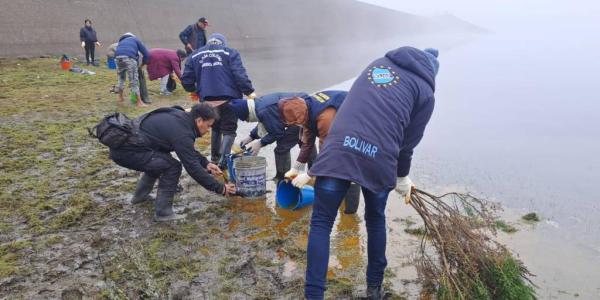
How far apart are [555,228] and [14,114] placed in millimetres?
8798

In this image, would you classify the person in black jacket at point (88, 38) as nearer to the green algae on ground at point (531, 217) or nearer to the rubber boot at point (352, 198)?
the rubber boot at point (352, 198)

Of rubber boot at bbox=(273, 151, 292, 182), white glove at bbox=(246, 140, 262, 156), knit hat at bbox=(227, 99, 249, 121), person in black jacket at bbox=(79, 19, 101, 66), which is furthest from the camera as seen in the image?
person in black jacket at bbox=(79, 19, 101, 66)

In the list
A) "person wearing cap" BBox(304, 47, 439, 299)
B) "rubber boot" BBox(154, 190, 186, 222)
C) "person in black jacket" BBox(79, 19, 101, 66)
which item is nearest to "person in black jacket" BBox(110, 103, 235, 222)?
"rubber boot" BBox(154, 190, 186, 222)

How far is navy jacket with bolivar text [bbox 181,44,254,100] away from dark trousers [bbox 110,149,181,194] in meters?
1.28

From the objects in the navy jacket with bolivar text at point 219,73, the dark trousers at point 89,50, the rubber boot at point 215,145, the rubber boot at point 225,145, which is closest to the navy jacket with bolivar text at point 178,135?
the navy jacket with bolivar text at point 219,73

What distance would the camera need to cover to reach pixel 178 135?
13.8 feet

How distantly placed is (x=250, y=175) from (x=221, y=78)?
1328mm

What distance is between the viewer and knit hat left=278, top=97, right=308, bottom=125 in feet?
12.6

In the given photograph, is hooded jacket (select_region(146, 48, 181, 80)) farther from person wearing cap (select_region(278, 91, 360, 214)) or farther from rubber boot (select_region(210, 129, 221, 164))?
person wearing cap (select_region(278, 91, 360, 214))

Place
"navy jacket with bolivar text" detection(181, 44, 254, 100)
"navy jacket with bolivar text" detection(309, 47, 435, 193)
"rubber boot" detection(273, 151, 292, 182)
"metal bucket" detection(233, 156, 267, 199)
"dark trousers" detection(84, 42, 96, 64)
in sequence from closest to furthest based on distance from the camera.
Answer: "navy jacket with bolivar text" detection(309, 47, 435, 193) → "metal bucket" detection(233, 156, 267, 199) → "navy jacket with bolivar text" detection(181, 44, 254, 100) → "rubber boot" detection(273, 151, 292, 182) → "dark trousers" detection(84, 42, 96, 64)

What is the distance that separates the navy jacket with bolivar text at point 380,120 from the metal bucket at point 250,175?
2.24 m

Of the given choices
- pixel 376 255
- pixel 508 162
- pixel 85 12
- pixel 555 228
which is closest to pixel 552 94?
pixel 508 162

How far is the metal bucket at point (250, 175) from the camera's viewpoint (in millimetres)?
5020

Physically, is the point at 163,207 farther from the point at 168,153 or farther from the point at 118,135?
the point at 118,135
